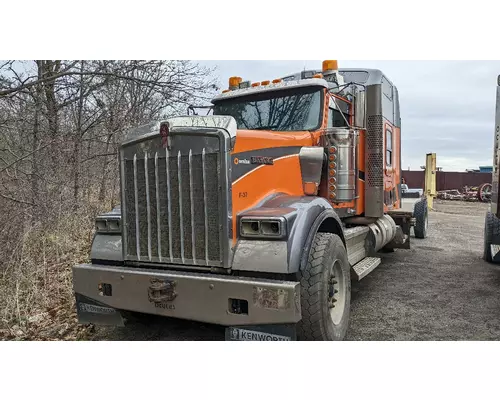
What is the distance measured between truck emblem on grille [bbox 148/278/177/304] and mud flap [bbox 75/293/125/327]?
→ 0.76 m

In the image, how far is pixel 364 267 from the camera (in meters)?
5.29

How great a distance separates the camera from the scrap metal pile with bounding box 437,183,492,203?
23.8 m

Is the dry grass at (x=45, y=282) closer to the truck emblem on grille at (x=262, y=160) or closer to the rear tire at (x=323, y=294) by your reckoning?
the rear tire at (x=323, y=294)

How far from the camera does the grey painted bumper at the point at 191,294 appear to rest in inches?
126

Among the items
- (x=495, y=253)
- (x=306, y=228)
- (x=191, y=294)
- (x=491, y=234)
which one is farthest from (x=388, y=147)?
(x=191, y=294)

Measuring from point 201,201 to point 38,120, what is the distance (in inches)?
207

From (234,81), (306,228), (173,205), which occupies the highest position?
(234,81)

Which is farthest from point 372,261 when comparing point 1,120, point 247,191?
point 1,120

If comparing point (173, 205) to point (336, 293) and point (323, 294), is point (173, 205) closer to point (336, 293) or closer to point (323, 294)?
point (323, 294)

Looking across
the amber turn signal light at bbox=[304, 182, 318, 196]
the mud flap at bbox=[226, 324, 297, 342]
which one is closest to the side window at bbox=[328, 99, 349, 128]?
the amber turn signal light at bbox=[304, 182, 318, 196]

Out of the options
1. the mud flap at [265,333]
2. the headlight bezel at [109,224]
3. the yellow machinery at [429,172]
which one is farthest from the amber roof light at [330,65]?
the yellow machinery at [429,172]

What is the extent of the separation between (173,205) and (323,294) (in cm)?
150

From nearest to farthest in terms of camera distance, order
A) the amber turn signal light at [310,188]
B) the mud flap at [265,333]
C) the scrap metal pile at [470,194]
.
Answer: the mud flap at [265,333], the amber turn signal light at [310,188], the scrap metal pile at [470,194]

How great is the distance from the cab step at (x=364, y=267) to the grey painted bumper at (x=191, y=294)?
1.89 meters
